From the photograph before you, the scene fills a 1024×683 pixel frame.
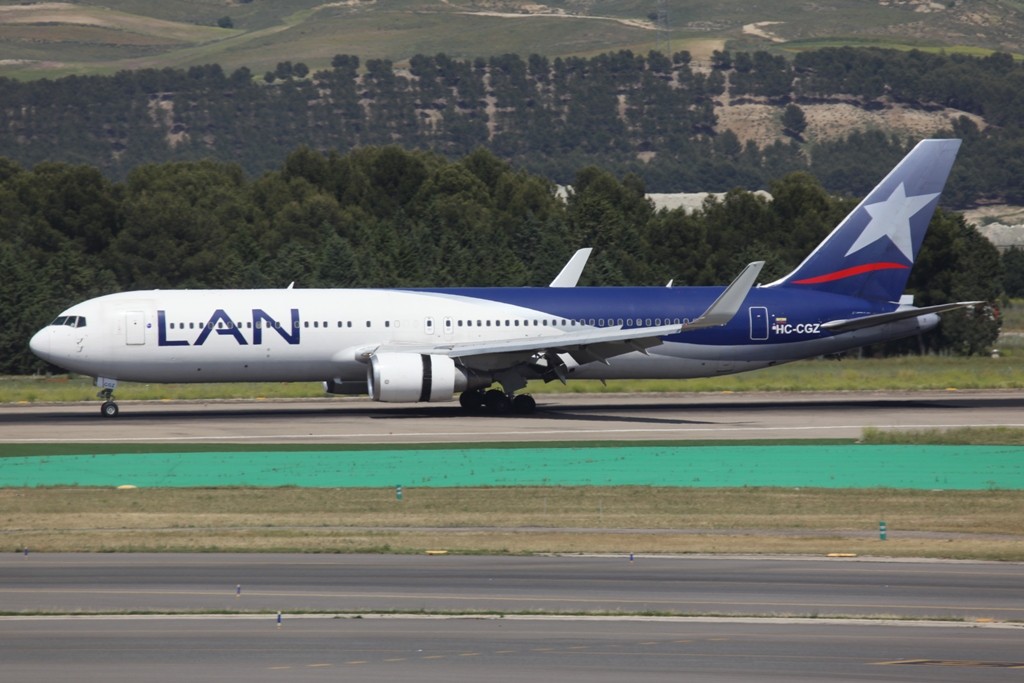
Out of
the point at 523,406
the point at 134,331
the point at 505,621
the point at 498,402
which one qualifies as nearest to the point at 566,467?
the point at 523,406

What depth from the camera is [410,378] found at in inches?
1572

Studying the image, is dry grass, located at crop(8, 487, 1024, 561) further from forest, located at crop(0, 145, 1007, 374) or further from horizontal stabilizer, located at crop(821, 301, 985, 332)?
forest, located at crop(0, 145, 1007, 374)

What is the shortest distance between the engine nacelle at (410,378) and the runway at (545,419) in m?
0.79

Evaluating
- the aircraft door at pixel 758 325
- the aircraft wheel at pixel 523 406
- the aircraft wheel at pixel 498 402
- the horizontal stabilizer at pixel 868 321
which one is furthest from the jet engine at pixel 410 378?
the horizontal stabilizer at pixel 868 321

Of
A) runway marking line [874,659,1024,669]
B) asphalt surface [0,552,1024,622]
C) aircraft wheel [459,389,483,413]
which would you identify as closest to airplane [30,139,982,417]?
aircraft wheel [459,389,483,413]

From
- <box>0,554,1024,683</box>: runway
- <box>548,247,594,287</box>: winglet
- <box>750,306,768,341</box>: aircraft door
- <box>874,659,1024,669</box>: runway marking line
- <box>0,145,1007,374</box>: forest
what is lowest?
<box>0,145,1007,374</box>: forest

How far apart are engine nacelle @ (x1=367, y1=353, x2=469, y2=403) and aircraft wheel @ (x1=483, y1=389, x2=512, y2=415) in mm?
2370

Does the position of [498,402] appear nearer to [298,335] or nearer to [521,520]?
[298,335]

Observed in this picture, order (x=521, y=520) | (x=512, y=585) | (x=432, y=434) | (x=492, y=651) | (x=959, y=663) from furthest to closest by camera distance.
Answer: (x=432, y=434)
(x=521, y=520)
(x=512, y=585)
(x=492, y=651)
(x=959, y=663)

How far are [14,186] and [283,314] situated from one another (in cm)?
6105

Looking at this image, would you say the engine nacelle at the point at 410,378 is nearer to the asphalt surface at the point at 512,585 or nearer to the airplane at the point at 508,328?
the airplane at the point at 508,328

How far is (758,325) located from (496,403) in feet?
26.1

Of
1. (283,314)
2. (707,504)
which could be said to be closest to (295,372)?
(283,314)

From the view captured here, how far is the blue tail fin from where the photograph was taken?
45.4 meters
